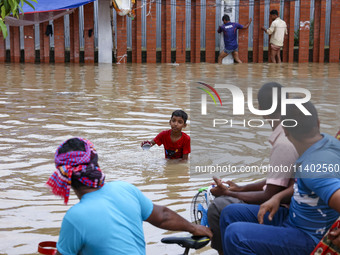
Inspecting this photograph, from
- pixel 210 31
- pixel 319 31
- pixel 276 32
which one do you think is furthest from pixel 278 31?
pixel 210 31

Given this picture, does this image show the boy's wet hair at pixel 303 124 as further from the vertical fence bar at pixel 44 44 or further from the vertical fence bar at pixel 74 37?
the vertical fence bar at pixel 44 44

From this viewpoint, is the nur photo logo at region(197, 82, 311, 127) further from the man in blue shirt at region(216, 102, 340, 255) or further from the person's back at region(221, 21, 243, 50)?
the person's back at region(221, 21, 243, 50)

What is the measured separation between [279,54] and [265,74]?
462cm

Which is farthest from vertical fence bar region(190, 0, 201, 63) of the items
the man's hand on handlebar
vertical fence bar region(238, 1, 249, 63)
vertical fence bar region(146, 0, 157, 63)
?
the man's hand on handlebar

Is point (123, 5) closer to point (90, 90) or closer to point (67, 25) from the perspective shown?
point (67, 25)

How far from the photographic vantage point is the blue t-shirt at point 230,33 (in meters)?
19.8

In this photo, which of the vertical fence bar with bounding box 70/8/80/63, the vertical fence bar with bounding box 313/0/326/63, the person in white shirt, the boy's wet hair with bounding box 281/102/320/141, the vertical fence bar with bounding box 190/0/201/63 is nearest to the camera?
the boy's wet hair with bounding box 281/102/320/141

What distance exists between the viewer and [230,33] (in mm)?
19828

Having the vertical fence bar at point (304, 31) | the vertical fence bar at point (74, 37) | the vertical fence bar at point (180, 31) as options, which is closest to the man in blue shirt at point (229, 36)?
the vertical fence bar at point (180, 31)

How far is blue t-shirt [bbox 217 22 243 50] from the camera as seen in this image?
19.8 m

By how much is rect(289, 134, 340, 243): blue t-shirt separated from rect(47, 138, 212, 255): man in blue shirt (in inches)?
36.3

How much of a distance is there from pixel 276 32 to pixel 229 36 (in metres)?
1.68

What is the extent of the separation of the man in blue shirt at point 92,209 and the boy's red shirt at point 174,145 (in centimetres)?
392

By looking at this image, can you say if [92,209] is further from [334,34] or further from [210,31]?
[334,34]
